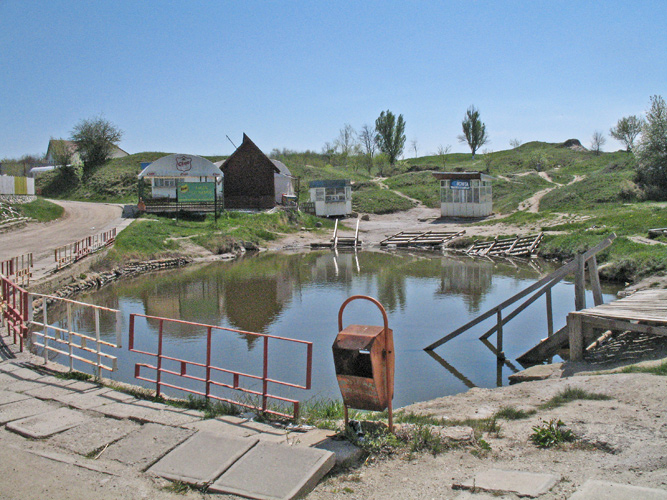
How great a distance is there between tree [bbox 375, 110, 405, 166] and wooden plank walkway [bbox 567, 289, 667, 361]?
275 ft

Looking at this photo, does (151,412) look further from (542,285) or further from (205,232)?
(205,232)

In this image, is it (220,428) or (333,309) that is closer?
(220,428)

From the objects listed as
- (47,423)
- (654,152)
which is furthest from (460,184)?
(47,423)

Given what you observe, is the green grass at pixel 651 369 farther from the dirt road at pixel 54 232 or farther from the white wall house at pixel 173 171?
the white wall house at pixel 173 171

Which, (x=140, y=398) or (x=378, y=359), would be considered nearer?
(x=378, y=359)

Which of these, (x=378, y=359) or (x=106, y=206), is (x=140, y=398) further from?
(x=106, y=206)

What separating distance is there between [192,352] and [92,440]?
7767mm

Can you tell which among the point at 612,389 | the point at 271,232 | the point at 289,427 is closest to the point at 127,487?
the point at 289,427

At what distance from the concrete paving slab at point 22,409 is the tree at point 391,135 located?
8927 centimetres

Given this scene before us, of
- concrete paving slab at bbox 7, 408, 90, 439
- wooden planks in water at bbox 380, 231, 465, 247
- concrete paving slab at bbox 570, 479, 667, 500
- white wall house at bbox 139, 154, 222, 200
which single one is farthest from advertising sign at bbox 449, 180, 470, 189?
Result: concrete paving slab at bbox 570, 479, 667, 500

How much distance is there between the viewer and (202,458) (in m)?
6.15

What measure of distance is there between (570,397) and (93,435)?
21.1ft

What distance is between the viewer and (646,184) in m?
46.6

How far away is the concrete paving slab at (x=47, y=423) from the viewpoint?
7109 millimetres
